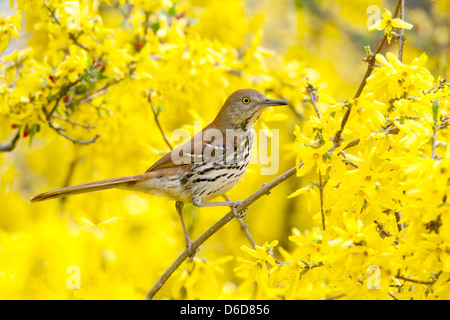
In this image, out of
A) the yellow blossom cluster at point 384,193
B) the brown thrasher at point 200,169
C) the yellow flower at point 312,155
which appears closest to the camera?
the yellow blossom cluster at point 384,193

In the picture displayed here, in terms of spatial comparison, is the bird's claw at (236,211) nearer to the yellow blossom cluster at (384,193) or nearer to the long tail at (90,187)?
the yellow blossom cluster at (384,193)

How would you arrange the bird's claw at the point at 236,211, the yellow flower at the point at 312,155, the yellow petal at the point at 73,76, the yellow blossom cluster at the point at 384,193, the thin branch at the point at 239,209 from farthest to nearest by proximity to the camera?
the yellow petal at the point at 73,76
the bird's claw at the point at 236,211
the thin branch at the point at 239,209
the yellow flower at the point at 312,155
the yellow blossom cluster at the point at 384,193

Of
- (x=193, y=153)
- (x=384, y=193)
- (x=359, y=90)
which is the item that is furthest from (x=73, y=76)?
(x=384, y=193)

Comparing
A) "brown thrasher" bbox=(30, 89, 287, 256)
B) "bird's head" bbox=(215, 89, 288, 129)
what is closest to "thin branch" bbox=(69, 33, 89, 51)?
"brown thrasher" bbox=(30, 89, 287, 256)

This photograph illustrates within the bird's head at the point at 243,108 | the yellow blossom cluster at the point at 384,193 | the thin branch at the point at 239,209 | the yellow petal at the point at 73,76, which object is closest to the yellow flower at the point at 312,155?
the yellow blossom cluster at the point at 384,193

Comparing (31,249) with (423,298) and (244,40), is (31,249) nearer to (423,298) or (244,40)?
(423,298)

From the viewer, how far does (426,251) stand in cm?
254

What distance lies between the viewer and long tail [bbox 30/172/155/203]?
3.74 m

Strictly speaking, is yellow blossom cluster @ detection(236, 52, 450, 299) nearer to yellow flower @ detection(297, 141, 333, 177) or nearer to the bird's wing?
yellow flower @ detection(297, 141, 333, 177)

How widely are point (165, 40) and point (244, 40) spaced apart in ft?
7.19

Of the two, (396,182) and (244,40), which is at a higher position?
(244,40)

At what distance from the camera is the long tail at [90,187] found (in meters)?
3.74
